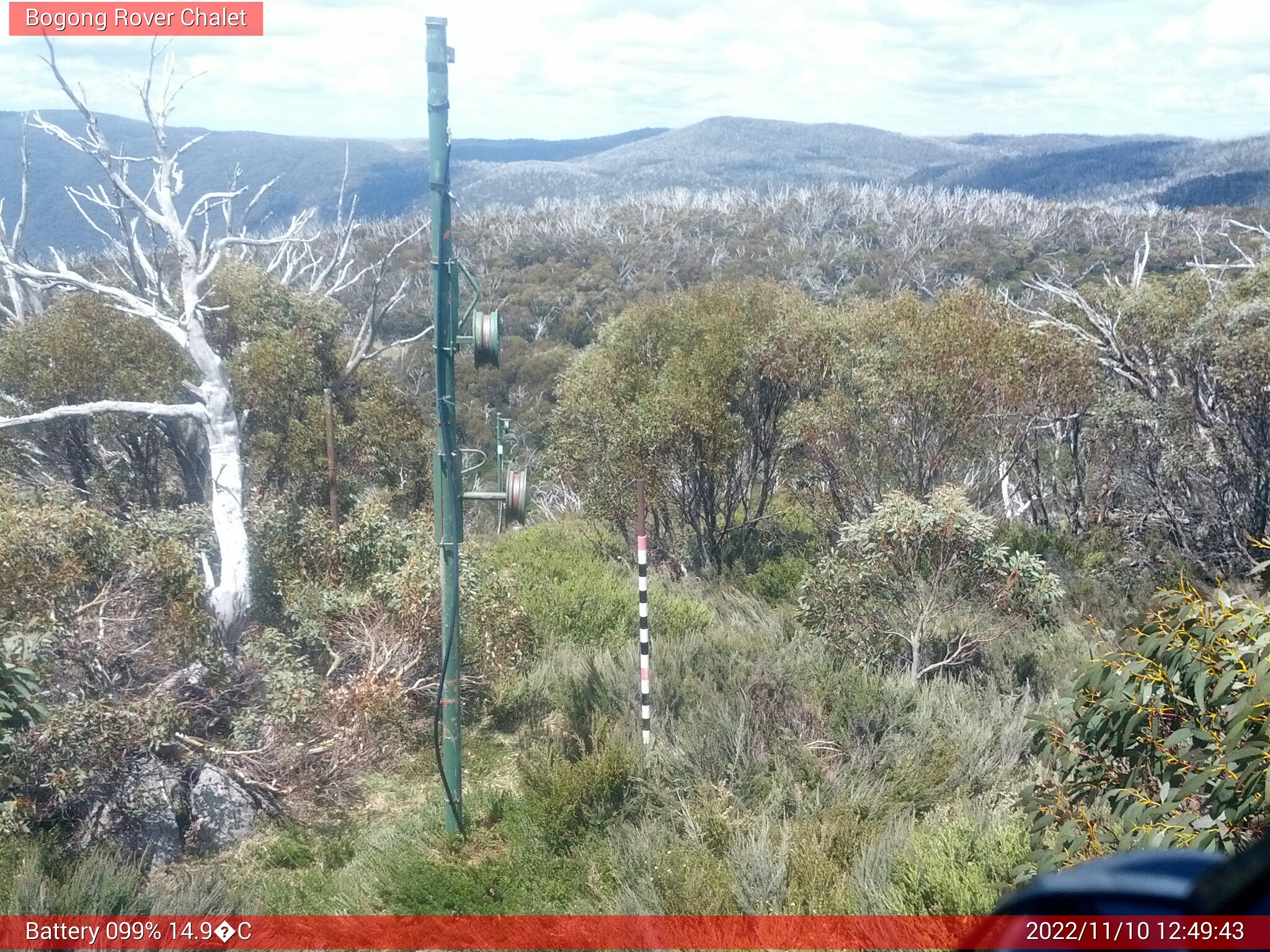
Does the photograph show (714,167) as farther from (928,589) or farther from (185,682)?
(185,682)

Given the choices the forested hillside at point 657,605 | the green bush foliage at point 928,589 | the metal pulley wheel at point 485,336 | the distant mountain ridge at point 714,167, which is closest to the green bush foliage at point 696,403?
the forested hillside at point 657,605

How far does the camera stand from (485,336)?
5.08 m

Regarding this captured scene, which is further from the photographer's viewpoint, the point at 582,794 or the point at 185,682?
the point at 185,682

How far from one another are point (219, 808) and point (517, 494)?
110 inches

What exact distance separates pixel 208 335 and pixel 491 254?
49467 mm

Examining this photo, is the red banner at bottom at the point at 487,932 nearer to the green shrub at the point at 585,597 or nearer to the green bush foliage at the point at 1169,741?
the green bush foliage at the point at 1169,741

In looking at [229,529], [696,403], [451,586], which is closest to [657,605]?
[696,403]

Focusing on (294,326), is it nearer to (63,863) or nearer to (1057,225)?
(63,863)

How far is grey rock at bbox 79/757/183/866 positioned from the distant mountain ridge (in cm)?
6548

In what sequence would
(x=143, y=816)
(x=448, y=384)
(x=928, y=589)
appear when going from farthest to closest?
(x=928, y=589), (x=143, y=816), (x=448, y=384)

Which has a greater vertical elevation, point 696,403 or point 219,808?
point 696,403

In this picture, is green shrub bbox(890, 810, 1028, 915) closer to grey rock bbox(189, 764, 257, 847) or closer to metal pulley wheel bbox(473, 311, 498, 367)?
metal pulley wheel bbox(473, 311, 498, 367)

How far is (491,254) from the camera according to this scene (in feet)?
193

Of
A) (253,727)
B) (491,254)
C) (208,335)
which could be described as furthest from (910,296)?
(491,254)
